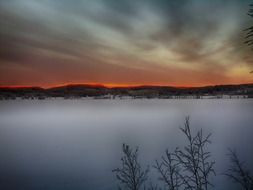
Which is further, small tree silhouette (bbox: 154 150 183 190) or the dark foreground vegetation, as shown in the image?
small tree silhouette (bbox: 154 150 183 190)

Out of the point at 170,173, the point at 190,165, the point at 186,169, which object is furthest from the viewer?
the point at 186,169

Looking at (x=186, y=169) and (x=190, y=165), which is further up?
(x=190, y=165)

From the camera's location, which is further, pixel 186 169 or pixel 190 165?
pixel 186 169

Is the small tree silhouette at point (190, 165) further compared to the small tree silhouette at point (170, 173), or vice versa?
the small tree silhouette at point (170, 173)

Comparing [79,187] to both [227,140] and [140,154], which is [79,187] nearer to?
[140,154]

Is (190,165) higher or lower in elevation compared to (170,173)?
higher

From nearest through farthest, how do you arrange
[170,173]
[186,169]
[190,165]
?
[190,165]
[170,173]
[186,169]

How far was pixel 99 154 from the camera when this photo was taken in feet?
98.1

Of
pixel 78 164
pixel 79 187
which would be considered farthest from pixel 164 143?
pixel 79 187

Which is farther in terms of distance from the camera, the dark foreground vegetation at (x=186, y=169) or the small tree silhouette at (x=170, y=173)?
the small tree silhouette at (x=170, y=173)

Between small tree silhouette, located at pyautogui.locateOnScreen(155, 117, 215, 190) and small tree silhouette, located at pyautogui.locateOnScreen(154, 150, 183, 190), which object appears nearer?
small tree silhouette, located at pyautogui.locateOnScreen(155, 117, 215, 190)

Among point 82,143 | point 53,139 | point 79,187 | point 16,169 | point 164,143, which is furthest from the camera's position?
point 53,139

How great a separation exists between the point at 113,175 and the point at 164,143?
15.7m

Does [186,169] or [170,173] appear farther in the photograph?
[186,169]
